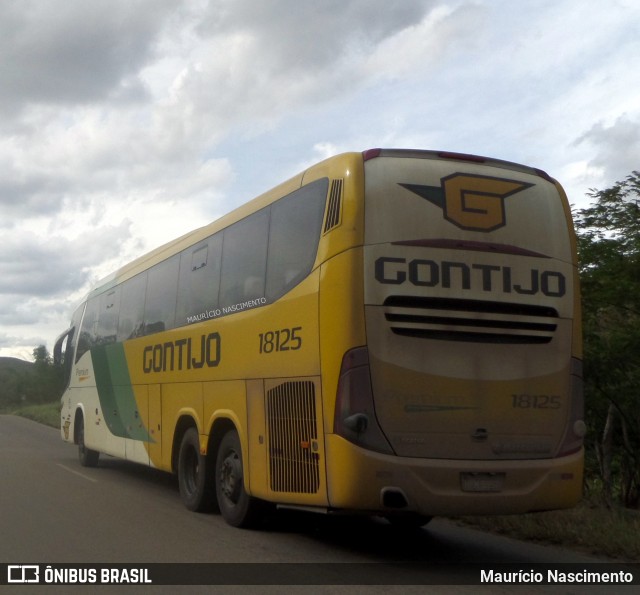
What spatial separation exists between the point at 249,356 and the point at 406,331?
2225 millimetres

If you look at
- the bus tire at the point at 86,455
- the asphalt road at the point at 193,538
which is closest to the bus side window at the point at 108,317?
the bus tire at the point at 86,455

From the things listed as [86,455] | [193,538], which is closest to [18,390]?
[86,455]

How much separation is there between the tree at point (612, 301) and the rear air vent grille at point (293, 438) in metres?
5.65

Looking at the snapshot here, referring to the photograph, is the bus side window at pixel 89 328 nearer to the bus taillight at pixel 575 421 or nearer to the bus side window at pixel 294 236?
the bus side window at pixel 294 236

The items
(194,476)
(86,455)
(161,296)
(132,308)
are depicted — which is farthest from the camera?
(86,455)

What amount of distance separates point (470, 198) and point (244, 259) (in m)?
2.93

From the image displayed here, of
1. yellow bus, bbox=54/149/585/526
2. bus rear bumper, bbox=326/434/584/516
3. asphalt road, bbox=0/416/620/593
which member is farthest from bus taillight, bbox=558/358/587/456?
asphalt road, bbox=0/416/620/593

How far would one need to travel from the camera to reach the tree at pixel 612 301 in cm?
1231

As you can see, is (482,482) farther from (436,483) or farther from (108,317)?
(108,317)

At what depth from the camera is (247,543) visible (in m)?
8.73

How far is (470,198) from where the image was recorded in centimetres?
817

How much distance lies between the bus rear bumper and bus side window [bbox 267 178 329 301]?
5.79ft

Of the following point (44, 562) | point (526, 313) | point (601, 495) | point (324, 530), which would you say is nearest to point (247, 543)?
point (324, 530)

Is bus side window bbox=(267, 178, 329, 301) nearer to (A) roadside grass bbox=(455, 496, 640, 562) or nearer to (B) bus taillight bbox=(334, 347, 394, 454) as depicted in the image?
(B) bus taillight bbox=(334, 347, 394, 454)
